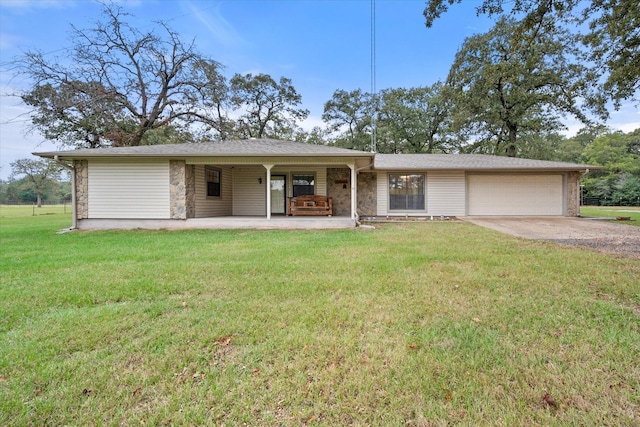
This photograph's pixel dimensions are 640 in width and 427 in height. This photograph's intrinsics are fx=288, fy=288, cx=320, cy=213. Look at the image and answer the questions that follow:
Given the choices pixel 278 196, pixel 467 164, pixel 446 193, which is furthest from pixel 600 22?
pixel 278 196

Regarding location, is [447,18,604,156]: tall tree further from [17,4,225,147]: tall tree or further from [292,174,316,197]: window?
[17,4,225,147]: tall tree

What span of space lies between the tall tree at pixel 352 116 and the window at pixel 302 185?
1328 cm

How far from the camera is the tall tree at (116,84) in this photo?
15344mm

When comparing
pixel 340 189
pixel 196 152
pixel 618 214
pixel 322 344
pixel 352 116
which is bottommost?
pixel 322 344

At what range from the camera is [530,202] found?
41.8 feet

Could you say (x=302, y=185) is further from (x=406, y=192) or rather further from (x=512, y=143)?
(x=512, y=143)

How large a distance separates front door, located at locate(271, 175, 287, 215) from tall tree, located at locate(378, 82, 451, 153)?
14.1m

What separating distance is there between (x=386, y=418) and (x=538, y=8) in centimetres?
752

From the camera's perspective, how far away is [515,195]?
1280cm

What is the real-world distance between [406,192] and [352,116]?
48.7ft

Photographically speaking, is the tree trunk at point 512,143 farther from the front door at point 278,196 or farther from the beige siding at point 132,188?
the beige siding at point 132,188

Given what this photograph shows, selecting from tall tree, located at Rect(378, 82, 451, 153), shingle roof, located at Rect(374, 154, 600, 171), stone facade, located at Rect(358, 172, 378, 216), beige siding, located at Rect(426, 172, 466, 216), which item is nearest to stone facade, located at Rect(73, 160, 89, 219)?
stone facade, located at Rect(358, 172, 378, 216)

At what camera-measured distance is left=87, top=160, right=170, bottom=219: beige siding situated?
9.74 metres

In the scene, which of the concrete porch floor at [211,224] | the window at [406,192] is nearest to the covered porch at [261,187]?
the concrete porch floor at [211,224]
